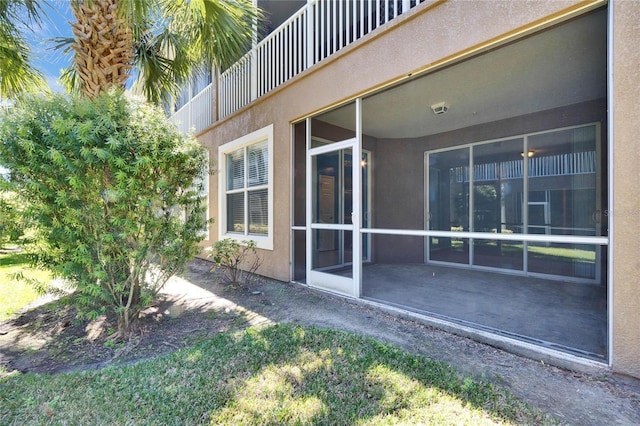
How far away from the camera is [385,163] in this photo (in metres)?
7.79

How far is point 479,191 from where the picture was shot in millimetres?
6953

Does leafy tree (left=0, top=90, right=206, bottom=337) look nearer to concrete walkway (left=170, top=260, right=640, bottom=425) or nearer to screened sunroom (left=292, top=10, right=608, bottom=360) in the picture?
concrete walkway (left=170, top=260, right=640, bottom=425)

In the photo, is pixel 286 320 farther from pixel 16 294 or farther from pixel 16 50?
pixel 16 50

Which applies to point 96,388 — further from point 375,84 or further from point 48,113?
point 375,84

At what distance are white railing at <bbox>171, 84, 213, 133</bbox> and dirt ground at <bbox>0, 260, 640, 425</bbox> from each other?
5.71 meters

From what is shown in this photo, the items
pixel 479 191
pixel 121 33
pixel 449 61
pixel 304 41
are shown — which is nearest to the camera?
pixel 449 61

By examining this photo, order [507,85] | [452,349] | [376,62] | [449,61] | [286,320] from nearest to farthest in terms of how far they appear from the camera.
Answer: [452,349]
[449,61]
[286,320]
[376,62]
[507,85]

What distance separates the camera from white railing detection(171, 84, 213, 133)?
29.7 ft

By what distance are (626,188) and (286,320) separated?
365 centimetres

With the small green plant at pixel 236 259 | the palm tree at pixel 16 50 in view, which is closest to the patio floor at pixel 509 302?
the small green plant at pixel 236 259

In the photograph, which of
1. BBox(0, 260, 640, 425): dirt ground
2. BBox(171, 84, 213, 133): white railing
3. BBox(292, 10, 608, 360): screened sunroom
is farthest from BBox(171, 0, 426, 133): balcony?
BBox(0, 260, 640, 425): dirt ground

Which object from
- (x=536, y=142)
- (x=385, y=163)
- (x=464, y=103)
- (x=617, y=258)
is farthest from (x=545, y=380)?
(x=385, y=163)

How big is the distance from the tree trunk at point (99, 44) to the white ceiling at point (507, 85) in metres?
3.69

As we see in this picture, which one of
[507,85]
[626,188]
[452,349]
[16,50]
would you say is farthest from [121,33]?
[626,188]
